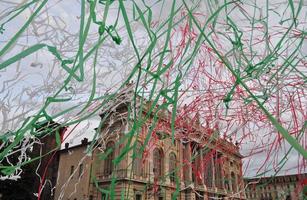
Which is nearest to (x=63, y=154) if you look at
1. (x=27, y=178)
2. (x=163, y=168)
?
(x=27, y=178)

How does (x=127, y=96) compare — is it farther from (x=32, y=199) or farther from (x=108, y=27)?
(x=32, y=199)

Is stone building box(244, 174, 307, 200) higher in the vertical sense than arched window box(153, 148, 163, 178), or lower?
lower

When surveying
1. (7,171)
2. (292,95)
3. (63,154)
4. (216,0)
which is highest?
(63,154)

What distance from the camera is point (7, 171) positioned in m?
0.85

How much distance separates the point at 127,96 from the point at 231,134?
679mm

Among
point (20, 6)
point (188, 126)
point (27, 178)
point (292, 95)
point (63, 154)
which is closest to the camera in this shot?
point (20, 6)

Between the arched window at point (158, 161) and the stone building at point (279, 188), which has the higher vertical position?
the arched window at point (158, 161)

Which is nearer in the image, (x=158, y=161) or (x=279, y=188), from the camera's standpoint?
(x=279, y=188)

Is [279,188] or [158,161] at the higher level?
[158,161]

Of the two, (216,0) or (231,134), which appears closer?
(216,0)

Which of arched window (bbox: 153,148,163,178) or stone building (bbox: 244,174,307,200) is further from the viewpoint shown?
arched window (bbox: 153,148,163,178)

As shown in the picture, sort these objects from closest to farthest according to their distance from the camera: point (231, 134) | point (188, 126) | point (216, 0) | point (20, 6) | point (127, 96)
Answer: point (20, 6) → point (216, 0) → point (127, 96) → point (231, 134) → point (188, 126)

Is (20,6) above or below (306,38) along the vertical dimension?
below

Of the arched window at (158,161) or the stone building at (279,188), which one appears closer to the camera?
the stone building at (279,188)
